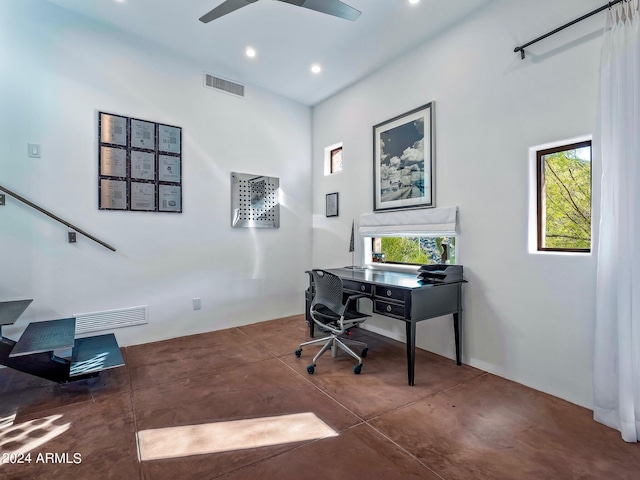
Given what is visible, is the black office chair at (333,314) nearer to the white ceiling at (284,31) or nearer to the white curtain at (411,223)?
the white curtain at (411,223)

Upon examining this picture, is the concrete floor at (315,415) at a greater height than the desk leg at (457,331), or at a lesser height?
lesser

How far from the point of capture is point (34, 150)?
2.98 meters

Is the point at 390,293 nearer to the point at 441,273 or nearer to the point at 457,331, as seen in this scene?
the point at 441,273

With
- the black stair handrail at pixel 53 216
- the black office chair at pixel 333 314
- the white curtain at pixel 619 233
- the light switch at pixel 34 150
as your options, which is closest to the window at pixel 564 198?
the white curtain at pixel 619 233

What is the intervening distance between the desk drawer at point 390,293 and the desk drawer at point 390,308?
0.17 ft

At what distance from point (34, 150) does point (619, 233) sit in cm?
470

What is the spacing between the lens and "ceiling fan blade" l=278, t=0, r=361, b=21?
2309 millimetres

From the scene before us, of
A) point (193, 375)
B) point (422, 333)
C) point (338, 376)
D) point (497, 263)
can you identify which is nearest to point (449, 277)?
point (497, 263)

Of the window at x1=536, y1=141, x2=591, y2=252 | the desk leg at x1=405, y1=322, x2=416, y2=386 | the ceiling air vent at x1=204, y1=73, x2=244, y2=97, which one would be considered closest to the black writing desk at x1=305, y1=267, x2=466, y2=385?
the desk leg at x1=405, y1=322, x2=416, y2=386

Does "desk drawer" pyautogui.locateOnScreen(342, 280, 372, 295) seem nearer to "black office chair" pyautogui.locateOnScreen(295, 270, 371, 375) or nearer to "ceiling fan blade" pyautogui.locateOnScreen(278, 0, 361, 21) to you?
"black office chair" pyautogui.locateOnScreen(295, 270, 371, 375)

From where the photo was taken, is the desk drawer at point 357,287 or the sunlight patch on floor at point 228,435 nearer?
the sunlight patch on floor at point 228,435

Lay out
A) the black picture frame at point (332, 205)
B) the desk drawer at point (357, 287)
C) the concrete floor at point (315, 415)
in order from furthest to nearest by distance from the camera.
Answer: the black picture frame at point (332, 205), the desk drawer at point (357, 287), the concrete floor at point (315, 415)

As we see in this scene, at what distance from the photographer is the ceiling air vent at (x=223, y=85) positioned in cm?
399

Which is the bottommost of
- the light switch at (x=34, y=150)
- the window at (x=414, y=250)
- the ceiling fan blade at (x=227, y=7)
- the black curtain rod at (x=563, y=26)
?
the window at (x=414, y=250)
